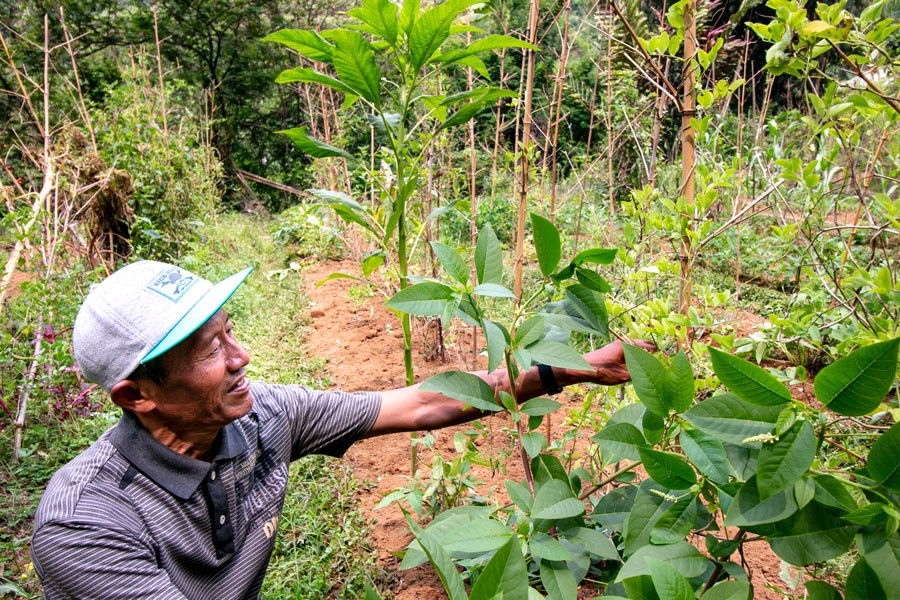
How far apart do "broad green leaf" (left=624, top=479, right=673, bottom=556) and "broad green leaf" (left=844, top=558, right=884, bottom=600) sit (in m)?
0.25

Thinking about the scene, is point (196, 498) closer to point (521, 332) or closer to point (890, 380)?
point (521, 332)

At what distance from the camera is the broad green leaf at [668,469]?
0.85 meters

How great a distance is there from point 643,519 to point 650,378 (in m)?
0.23

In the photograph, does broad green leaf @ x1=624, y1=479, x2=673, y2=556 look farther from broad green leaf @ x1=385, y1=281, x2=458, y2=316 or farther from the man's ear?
the man's ear

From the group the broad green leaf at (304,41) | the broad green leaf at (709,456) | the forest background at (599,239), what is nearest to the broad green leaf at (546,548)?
the forest background at (599,239)

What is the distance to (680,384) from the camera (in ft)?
2.87

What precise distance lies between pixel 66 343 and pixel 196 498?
8.02ft

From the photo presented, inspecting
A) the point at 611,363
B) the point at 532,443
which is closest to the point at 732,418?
the point at 532,443

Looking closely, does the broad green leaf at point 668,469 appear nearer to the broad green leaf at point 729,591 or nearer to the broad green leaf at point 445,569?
the broad green leaf at point 729,591

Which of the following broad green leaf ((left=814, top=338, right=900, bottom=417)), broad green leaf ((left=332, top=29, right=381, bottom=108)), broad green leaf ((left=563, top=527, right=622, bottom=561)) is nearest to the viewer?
broad green leaf ((left=814, top=338, right=900, bottom=417))

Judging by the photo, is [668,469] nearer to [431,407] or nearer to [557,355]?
[557,355]

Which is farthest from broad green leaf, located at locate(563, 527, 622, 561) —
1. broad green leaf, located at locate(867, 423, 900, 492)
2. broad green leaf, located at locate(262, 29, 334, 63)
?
broad green leaf, located at locate(262, 29, 334, 63)

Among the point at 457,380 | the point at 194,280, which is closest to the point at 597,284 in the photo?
the point at 457,380

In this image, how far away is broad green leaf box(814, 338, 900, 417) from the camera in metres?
0.65
